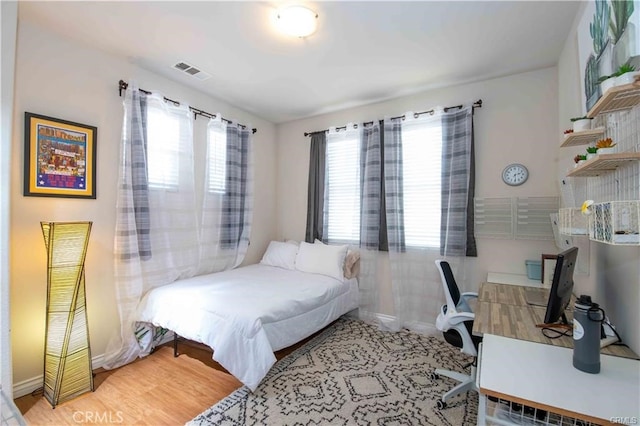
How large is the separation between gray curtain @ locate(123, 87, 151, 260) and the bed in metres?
0.53

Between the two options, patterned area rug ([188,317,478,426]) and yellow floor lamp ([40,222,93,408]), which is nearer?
patterned area rug ([188,317,478,426])

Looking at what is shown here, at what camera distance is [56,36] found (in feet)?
7.27

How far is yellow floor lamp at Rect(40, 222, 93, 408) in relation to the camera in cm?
198

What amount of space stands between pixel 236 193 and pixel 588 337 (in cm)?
328

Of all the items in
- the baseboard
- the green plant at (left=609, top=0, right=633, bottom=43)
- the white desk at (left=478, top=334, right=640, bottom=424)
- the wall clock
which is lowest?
the baseboard

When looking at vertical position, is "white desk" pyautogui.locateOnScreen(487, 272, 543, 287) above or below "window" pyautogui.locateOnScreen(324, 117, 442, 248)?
below

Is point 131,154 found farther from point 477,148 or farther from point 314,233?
point 477,148

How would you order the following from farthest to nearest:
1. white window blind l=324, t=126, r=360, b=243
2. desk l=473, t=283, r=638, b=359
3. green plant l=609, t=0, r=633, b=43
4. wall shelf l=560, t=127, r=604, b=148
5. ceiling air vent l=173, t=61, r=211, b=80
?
white window blind l=324, t=126, r=360, b=243
ceiling air vent l=173, t=61, r=211, b=80
wall shelf l=560, t=127, r=604, b=148
desk l=473, t=283, r=638, b=359
green plant l=609, t=0, r=633, b=43

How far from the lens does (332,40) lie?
7.45ft

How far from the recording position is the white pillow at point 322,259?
3320 mm

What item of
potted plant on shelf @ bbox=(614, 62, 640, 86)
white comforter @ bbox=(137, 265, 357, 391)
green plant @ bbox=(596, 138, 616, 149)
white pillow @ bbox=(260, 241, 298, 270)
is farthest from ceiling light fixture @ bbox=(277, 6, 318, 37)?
white pillow @ bbox=(260, 241, 298, 270)

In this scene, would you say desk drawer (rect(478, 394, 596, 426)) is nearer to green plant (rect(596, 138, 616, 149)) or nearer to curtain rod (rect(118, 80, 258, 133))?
green plant (rect(596, 138, 616, 149))

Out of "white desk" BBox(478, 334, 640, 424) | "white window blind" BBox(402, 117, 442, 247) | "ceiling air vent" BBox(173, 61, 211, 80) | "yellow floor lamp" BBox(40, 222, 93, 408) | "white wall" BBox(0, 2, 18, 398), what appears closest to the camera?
"white desk" BBox(478, 334, 640, 424)

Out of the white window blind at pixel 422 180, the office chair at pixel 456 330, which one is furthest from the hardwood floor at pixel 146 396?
the white window blind at pixel 422 180
